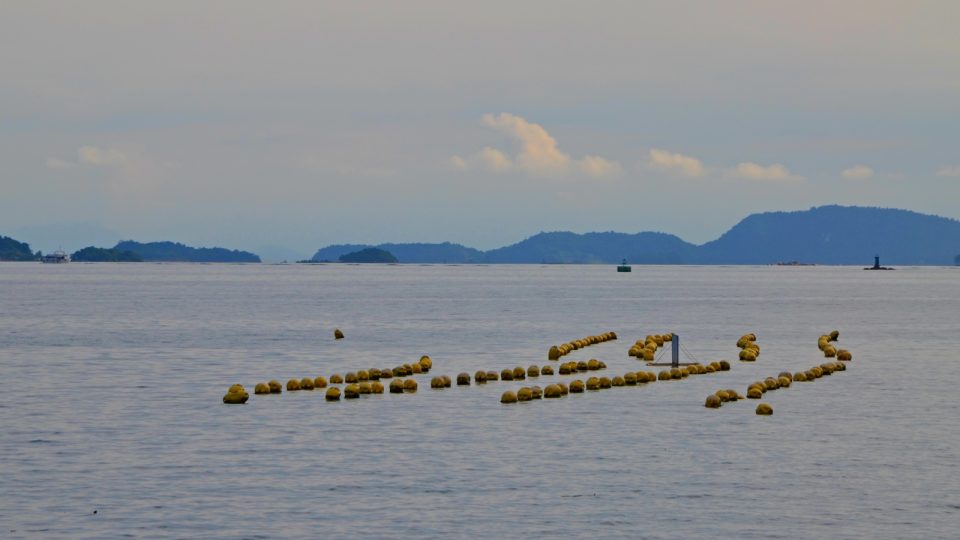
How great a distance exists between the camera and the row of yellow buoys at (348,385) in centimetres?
5453

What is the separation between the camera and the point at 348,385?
57188 mm

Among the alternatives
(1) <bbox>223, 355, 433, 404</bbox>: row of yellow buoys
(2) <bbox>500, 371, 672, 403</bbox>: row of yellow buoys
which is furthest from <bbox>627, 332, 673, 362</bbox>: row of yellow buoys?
(1) <bbox>223, 355, 433, 404</bbox>: row of yellow buoys

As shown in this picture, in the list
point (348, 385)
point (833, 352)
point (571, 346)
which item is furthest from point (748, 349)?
point (348, 385)

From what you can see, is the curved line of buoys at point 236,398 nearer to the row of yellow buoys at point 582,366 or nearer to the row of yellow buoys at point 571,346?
A: the row of yellow buoys at point 582,366

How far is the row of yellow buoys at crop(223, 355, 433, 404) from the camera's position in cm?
5453

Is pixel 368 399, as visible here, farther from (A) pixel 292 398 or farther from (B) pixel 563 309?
(B) pixel 563 309

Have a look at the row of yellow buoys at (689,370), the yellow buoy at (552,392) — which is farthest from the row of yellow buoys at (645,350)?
the yellow buoy at (552,392)

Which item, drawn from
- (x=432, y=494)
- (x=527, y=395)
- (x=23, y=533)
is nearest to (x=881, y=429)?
(x=527, y=395)

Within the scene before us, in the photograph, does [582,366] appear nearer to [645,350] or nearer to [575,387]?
[645,350]

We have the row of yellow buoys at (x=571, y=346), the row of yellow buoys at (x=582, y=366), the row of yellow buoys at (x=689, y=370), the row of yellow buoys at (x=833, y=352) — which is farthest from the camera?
the row of yellow buoys at (x=571, y=346)

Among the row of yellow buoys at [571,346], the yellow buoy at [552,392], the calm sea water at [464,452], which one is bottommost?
the calm sea water at [464,452]

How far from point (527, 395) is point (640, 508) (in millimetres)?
22710

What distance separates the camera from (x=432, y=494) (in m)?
33.3

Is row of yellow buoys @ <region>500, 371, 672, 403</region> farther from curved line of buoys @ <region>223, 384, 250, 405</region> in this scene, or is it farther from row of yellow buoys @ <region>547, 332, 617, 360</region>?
row of yellow buoys @ <region>547, 332, 617, 360</region>
